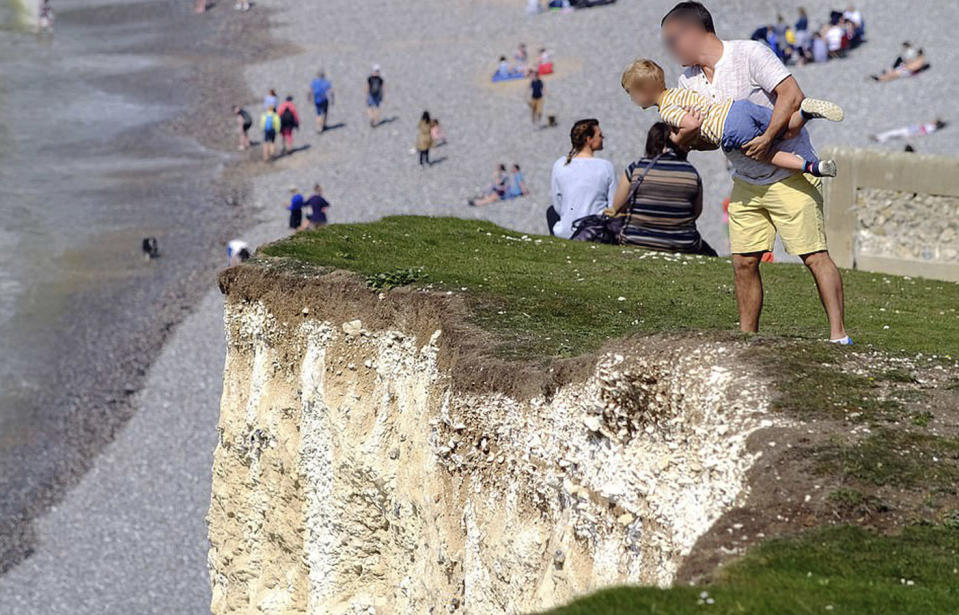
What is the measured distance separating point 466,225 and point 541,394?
7.94 meters

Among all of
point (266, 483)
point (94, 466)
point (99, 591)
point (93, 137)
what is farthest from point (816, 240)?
point (93, 137)

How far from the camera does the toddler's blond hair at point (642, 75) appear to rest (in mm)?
10992

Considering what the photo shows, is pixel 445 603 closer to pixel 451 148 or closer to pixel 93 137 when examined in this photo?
pixel 451 148

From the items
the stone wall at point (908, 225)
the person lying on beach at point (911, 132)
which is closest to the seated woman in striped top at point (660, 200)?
the stone wall at point (908, 225)

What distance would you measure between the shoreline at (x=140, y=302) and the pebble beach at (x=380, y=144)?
1.07ft

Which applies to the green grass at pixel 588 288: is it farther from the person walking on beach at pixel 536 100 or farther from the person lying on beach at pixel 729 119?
the person walking on beach at pixel 536 100

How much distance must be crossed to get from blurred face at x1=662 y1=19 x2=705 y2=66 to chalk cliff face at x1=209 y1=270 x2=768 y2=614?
2184mm

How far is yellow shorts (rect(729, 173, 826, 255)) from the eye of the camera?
10797 mm

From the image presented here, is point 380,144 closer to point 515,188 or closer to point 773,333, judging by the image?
point 515,188

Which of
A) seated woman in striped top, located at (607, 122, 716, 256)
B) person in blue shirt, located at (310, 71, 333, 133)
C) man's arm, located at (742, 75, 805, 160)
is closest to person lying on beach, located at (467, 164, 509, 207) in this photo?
person in blue shirt, located at (310, 71, 333, 133)

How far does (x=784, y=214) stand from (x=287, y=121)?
46.0 meters

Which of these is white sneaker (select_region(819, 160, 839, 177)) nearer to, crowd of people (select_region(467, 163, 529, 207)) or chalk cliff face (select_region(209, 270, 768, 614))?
chalk cliff face (select_region(209, 270, 768, 614))

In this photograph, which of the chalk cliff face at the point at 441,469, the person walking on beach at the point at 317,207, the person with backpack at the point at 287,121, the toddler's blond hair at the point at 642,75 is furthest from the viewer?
the person with backpack at the point at 287,121

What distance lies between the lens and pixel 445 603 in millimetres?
12922
